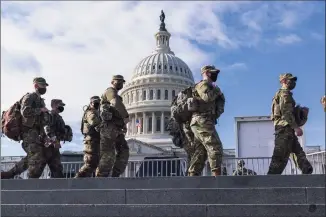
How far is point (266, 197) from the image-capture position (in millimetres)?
6957

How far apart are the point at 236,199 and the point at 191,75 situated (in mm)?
99430

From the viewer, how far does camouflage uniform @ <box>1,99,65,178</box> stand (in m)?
9.50

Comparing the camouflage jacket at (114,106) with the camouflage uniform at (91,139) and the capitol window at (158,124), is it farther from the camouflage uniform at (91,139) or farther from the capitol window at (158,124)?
the capitol window at (158,124)

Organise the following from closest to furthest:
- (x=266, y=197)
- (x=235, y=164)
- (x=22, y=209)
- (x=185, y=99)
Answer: (x=266, y=197) → (x=22, y=209) → (x=185, y=99) → (x=235, y=164)

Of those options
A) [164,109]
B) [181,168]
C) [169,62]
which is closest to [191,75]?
[169,62]

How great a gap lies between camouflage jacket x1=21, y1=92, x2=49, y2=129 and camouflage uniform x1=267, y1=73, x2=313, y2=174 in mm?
4677

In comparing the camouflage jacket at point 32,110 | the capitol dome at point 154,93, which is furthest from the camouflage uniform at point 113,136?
the capitol dome at point 154,93

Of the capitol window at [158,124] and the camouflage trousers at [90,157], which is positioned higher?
the capitol window at [158,124]

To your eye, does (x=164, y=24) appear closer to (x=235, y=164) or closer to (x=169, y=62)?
(x=169, y=62)

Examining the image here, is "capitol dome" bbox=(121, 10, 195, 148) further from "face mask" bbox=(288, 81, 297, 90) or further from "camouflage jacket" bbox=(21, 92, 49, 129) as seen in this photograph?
"face mask" bbox=(288, 81, 297, 90)

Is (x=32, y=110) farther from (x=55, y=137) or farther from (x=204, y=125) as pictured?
(x=204, y=125)

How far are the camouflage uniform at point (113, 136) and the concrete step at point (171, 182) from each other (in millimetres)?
867

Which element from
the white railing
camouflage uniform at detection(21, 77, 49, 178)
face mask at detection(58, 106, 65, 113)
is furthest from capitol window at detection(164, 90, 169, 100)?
→ camouflage uniform at detection(21, 77, 49, 178)

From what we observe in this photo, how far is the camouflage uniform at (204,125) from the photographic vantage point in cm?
827
